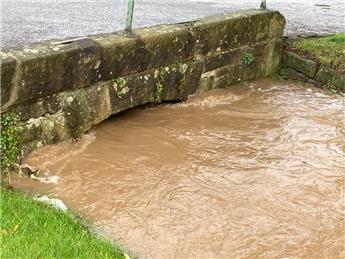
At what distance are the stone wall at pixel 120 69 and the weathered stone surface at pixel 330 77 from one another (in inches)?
31.4

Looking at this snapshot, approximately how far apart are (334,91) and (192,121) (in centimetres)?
240

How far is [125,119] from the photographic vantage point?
236 inches

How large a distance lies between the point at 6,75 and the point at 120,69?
137 centimetres

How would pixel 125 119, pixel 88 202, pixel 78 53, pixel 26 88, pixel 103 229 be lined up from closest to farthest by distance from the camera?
pixel 103 229 < pixel 88 202 < pixel 26 88 < pixel 78 53 < pixel 125 119

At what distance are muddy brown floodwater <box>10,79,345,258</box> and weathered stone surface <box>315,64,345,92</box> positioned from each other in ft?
2.88

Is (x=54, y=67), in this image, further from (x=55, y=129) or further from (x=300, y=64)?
(x=300, y=64)

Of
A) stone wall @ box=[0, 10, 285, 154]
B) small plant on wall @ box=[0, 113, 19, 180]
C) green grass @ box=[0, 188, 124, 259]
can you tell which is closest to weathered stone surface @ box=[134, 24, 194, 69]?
stone wall @ box=[0, 10, 285, 154]

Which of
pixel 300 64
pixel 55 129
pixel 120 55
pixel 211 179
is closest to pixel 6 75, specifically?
pixel 55 129

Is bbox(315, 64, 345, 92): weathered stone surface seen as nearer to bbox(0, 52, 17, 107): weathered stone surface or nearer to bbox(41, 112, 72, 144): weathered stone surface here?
bbox(41, 112, 72, 144): weathered stone surface

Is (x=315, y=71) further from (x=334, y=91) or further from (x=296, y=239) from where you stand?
(x=296, y=239)

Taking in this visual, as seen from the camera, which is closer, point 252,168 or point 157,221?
point 157,221

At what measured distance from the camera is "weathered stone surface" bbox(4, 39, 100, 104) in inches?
181

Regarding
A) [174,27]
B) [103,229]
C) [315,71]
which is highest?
[174,27]

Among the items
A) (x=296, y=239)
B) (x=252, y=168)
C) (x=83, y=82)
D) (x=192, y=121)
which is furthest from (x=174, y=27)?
(x=296, y=239)
